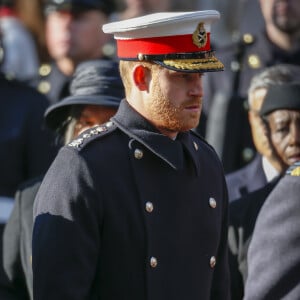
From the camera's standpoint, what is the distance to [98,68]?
21.4ft

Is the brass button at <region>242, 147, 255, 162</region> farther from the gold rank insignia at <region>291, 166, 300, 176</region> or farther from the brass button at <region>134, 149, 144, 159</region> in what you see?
the brass button at <region>134, 149, 144, 159</region>

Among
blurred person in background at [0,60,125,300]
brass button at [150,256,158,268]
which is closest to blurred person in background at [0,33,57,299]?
blurred person in background at [0,60,125,300]

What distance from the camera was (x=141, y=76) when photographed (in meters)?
4.96

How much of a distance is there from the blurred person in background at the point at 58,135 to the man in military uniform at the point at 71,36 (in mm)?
2405

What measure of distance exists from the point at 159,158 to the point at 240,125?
2705 millimetres

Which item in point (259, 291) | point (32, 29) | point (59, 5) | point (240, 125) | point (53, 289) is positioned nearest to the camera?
point (53, 289)

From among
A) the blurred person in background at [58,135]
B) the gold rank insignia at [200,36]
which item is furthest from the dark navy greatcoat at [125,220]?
the blurred person in background at [58,135]

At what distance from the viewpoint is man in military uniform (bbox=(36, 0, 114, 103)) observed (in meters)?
8.84

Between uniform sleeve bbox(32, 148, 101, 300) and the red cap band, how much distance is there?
513mm

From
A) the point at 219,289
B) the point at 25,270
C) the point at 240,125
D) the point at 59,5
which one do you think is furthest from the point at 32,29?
the point at 219,289

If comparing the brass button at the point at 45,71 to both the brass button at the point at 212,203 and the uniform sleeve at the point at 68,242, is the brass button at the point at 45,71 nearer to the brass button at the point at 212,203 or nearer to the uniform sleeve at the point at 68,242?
the brass button at the point at 212,203

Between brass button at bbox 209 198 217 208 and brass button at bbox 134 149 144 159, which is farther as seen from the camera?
brass button at bbox 209 198 217 208

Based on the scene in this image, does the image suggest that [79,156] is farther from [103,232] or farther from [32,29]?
[32,29]

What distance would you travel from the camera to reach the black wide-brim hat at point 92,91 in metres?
6.13
